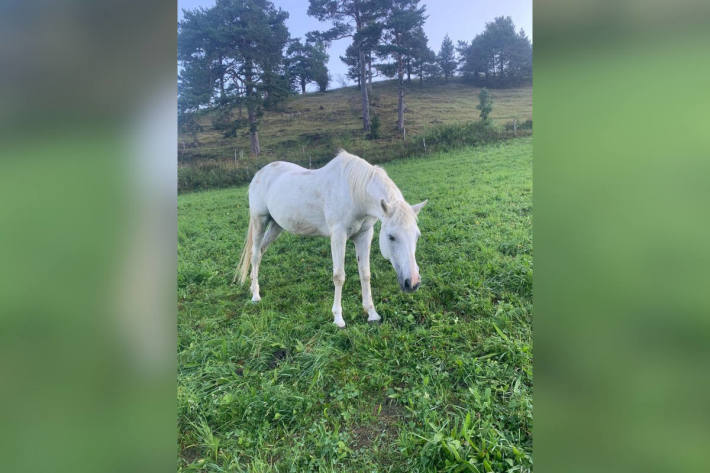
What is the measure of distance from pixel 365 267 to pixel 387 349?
2.03ft

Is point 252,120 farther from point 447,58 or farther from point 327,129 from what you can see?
point 447,58

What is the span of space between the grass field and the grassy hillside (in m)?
0.21

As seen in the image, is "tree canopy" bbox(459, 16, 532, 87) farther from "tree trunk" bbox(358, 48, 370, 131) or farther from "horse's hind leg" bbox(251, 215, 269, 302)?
"horse's hind leg" bbox(251, 215, 269, 302)

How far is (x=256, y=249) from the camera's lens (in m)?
2.97

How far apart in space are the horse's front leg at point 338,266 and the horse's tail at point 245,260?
68 cm

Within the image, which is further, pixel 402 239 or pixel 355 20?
pixel 355 20

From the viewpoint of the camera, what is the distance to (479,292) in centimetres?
252

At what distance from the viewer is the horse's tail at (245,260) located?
2.95m

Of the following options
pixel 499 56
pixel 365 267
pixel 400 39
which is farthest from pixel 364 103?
pixel 365 267

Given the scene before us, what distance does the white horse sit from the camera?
8.30 feet

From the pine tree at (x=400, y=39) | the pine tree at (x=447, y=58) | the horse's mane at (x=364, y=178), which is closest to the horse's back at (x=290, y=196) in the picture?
the horse's mane at (x=364, y=178)
